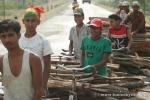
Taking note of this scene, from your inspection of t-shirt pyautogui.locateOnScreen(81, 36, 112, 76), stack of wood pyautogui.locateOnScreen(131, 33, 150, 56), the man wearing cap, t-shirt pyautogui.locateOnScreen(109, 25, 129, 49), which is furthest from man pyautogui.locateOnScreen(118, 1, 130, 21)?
t-shirt pyautogui.locateOnScreen(81, 36, 112, 76)

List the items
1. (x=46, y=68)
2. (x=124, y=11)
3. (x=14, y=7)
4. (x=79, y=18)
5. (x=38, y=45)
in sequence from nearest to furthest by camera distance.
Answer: (x=46, y=68) < (x=38, y=45) < (x=79, y=18) < (x=124, y=11) < (x=14, y=7)

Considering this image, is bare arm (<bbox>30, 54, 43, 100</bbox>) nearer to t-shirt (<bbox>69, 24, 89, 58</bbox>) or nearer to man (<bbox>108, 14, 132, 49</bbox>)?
t-shirt (<bbox>69, 24, 89, 58</bbox>)

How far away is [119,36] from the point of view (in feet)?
31.0

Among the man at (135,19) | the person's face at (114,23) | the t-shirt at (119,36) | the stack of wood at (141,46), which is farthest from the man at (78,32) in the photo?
the man at (135,19)

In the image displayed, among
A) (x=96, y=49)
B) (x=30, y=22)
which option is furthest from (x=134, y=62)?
(x=30, y=22)

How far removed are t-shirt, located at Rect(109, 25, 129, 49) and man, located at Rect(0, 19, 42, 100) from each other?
5499 millimetres

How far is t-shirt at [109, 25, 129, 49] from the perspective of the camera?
30.7 feet

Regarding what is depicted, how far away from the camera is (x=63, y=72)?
6.72m

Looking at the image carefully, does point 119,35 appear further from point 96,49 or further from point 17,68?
point 17,68

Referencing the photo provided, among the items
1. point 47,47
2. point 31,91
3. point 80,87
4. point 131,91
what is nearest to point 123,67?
point 131,91

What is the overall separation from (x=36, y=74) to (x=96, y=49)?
2.72 meters

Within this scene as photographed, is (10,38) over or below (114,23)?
over

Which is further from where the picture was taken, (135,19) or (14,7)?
(14,7)

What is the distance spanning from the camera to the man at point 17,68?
3885 millimetres
